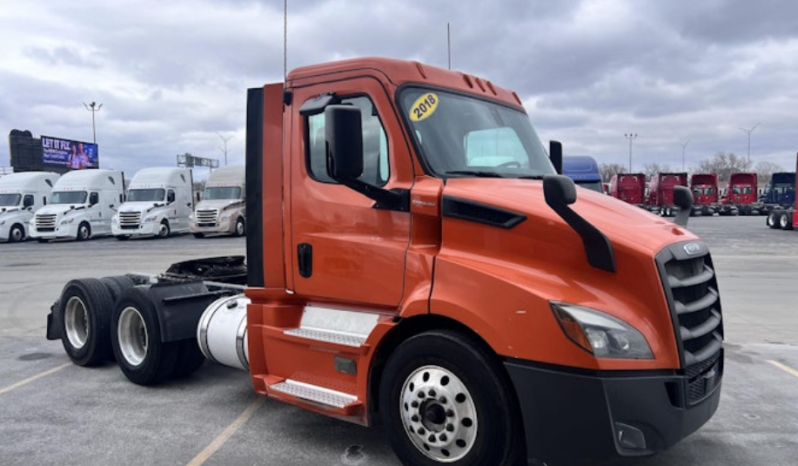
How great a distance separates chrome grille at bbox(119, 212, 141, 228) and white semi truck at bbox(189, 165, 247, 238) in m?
2.31

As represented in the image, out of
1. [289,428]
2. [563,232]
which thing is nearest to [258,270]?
[289,428]

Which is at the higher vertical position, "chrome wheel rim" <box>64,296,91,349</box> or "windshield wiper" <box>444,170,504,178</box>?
"windshield wiper" <box>444,170,504,178</box>

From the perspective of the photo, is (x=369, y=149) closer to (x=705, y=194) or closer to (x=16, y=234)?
(x=16, y=234)

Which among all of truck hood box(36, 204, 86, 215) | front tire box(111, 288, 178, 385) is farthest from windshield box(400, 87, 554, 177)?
truck hood box(36, 204, 86, 215)

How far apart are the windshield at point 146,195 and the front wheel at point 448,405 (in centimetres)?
2757

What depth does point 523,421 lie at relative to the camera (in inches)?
134

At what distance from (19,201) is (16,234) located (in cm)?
166

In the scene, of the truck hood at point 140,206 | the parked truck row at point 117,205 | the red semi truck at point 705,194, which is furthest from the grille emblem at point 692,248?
the red semi truck at point 705,194

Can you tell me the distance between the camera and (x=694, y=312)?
3.56 m

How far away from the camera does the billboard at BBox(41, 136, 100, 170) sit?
64581 millimetres

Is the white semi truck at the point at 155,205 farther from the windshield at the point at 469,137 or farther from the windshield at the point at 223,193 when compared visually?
the windshield at the point at 469,137

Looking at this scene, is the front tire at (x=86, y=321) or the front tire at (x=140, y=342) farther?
the front tire at (x=86, y=321)

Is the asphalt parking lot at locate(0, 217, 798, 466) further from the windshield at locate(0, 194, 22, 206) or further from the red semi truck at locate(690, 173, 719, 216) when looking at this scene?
the red semi truck at locate(690, 173, 719, 216)

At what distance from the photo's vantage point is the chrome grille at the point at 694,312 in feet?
11.0
